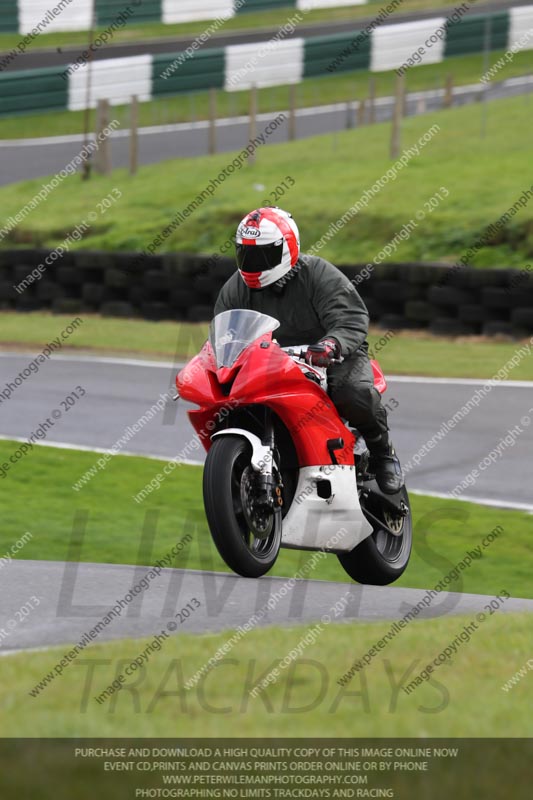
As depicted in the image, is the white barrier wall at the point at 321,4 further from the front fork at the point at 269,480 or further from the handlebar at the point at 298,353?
the front fork at the point at 269,480

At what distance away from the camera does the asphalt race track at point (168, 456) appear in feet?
19.8

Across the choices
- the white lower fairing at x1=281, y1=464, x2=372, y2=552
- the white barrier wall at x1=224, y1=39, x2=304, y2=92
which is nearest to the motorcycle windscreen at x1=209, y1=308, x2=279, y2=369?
the white lower fairing at x1=281, y1=464, x2=372, y2=552

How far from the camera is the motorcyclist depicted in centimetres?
653

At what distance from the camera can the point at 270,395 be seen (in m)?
6.29

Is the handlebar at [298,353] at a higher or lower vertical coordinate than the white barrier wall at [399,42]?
higher

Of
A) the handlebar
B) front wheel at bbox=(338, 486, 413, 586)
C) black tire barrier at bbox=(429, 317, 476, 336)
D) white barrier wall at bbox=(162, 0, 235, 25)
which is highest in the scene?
the handlebar

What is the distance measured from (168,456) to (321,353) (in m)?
5.15

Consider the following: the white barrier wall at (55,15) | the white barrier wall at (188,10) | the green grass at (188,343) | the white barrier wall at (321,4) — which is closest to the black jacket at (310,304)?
the green grass at (188,343)

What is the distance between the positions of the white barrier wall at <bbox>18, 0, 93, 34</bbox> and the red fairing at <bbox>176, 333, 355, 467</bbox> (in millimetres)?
24431

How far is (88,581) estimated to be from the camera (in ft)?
22.1

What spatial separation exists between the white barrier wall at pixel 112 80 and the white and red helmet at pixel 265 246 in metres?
21.8

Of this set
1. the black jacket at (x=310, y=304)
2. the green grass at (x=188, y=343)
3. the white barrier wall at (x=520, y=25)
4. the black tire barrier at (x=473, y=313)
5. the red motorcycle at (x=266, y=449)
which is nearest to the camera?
the red motorcycle at (x=266, y=449)

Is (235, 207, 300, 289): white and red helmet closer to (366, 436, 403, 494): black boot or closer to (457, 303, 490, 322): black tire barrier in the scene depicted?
(366, 436, 403, 494): black boot

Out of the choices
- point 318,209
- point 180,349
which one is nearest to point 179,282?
point 180,349
